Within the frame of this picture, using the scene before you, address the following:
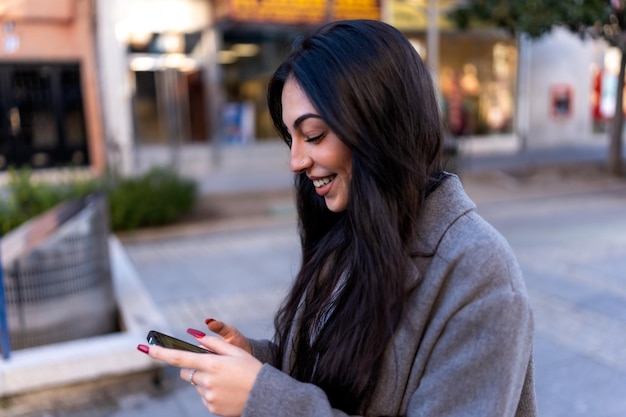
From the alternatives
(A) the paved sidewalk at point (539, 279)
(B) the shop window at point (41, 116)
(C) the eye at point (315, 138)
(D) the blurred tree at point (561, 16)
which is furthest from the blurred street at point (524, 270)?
(B) the shop window at point (41, 116)

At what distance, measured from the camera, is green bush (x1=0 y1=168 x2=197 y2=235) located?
7004mm

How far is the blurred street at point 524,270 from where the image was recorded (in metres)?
3.58

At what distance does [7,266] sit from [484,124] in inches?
636

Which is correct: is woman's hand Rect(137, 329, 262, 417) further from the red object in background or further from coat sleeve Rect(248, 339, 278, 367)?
the red object in background

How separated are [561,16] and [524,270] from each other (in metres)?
6.54

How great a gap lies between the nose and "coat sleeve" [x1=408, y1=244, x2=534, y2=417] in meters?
0.38

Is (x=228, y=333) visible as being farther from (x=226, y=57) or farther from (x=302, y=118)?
(x=226, y=57)

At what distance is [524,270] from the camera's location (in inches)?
238

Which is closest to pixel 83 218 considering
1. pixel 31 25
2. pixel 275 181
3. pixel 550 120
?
pixel 275 181

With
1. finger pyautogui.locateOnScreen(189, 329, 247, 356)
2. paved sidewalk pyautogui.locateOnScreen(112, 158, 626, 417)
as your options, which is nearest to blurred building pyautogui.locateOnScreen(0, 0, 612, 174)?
paved sidewalk pyautogui.locateOnScreen(112, 158, 626, 417)

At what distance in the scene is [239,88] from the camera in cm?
1497

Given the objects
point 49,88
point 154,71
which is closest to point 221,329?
point 49,88

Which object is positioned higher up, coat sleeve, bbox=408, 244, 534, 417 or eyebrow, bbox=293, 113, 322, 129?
eyebrow, bbox=293, 113, 322, 129

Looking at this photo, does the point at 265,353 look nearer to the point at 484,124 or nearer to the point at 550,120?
the point at 484,124
